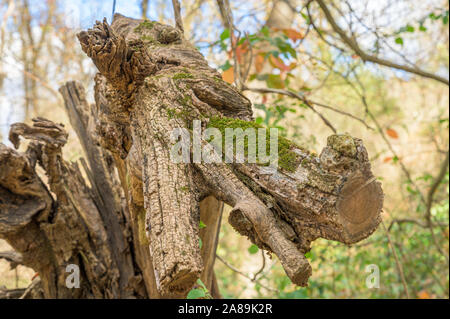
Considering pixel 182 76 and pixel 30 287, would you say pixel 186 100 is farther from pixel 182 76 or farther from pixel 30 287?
pixel 30 287

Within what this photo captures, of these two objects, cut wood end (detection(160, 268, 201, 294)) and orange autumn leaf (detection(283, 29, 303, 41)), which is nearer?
cut wood end (detection(160, 268, 201, 294))

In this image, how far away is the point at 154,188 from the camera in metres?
1.23

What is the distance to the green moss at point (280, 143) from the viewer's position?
1.17 metres

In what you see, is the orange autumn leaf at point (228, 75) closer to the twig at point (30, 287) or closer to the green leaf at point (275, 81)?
the green leaf at point (275, 81)

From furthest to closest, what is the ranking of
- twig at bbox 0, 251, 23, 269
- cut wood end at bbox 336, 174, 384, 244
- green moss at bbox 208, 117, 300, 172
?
twig at bbox 0, 251, 23, 269 < green moss at bbox 208, 117, 300, 172 < cut wood end at bbox 336, 174, 384, 244

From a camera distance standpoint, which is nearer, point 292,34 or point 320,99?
point 292,34

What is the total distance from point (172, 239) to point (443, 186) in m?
4.72

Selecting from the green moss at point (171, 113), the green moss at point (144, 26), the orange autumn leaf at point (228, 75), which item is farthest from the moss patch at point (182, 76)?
the orange autumn leaf at point (228, 75)

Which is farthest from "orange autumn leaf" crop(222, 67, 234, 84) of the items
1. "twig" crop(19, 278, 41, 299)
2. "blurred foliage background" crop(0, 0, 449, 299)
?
"twig" crop(19, 278, 41, 299)

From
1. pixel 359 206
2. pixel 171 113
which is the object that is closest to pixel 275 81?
pixel 171 113

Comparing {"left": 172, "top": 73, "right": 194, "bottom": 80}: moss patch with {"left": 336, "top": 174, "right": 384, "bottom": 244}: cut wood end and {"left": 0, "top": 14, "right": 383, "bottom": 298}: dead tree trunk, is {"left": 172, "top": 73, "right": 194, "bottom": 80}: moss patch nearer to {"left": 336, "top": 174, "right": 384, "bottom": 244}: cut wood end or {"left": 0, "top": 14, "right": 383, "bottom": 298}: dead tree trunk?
{"left": 0, "top": 14, "right": 383, "bottom": 298}: dead tree trunk

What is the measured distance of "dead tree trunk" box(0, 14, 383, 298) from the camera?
1.07 metres

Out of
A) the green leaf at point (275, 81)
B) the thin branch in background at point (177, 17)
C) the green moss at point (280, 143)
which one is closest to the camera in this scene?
the green moss at point (280, 143)

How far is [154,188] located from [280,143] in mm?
415
